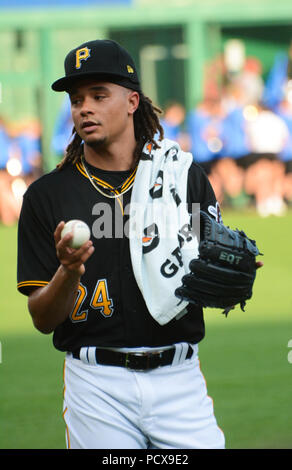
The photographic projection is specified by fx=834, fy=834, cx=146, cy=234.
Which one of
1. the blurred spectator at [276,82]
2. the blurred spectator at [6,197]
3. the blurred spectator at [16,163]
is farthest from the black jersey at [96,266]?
the blurred spectator at [276,82]

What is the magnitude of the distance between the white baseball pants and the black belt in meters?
0.02

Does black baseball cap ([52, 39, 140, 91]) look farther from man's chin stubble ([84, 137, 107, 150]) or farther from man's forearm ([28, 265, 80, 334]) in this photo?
man's forearm ([28, 265, 80, 334])

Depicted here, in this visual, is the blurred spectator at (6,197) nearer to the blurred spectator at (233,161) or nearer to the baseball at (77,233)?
the blurred spectator at (233,161)

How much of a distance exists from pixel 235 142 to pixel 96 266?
16.5 m

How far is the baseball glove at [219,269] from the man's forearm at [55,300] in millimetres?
400

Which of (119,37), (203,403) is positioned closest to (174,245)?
(203,403)

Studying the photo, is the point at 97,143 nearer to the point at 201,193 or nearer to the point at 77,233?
the point at 201,193

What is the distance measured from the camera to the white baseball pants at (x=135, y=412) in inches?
119

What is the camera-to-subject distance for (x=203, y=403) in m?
3.15

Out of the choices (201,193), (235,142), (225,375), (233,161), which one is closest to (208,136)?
(235,142)

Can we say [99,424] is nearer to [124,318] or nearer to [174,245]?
[124,318]

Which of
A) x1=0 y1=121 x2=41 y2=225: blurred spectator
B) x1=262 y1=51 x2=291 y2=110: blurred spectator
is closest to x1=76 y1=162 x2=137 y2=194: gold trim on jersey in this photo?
x1=0 y1=121 x2=41 y2=225: blurred spectator

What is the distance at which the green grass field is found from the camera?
17.4ft

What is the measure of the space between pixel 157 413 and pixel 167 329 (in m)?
0.31
